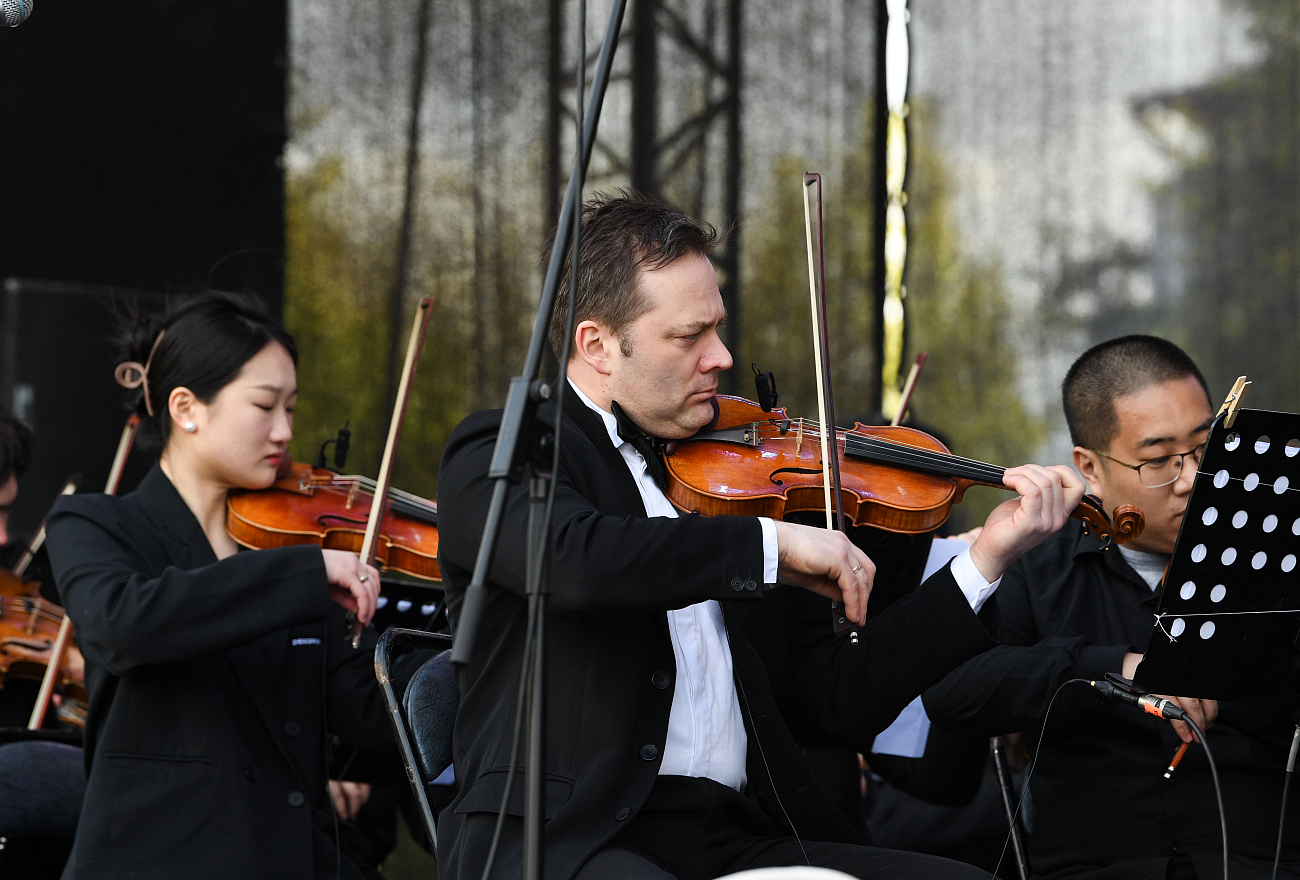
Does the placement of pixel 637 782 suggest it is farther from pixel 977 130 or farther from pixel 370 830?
pixel 977 130

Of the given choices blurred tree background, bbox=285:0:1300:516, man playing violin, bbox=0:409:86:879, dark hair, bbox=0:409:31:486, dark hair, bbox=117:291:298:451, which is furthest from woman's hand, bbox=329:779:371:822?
blurred tree background, bbox=285:0:1300:516

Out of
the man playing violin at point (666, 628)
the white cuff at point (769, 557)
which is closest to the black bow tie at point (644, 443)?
the man playing violin at point (666, 628)

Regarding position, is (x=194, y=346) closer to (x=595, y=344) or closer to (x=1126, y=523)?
(x=595, y=344)

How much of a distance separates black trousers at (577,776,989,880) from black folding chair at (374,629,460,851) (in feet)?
1.40

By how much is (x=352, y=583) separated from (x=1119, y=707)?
1393mm

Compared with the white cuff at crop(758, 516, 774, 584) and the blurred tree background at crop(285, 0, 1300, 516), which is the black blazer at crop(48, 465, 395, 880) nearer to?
the white cuff at crop(758, 516, 774, 584)

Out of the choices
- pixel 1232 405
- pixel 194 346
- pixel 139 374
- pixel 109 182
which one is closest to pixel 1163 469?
pixel 1232 405

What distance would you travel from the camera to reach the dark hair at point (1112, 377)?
260 cm

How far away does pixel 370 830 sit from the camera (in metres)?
3.57

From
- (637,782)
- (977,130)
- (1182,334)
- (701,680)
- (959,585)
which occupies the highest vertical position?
(977,130)

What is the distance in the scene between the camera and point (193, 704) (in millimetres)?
2438

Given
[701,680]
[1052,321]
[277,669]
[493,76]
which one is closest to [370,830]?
[277,669]

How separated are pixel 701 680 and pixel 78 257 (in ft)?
11.6

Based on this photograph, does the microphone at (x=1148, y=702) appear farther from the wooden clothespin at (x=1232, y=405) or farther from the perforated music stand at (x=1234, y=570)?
the wooden clothespin at (x=1232, y=405)
